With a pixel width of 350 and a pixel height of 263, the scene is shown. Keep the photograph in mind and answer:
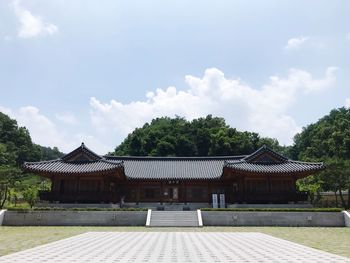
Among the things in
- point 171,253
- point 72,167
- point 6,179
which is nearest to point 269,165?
point 72,167

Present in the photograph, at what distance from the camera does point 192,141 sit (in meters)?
80.4

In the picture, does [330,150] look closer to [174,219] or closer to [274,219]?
[274,219]

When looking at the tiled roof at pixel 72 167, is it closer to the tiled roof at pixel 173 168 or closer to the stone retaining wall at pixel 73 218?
the tiled roof at pixel 173 168

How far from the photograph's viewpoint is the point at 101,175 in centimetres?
3462

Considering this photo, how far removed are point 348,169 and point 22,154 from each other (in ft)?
269

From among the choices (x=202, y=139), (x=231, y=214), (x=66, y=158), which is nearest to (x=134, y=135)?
(x=202, y=139)

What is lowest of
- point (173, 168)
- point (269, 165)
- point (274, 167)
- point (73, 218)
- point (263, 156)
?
point (73, 218)

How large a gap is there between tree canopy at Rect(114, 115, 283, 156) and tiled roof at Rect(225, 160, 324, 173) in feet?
→ 116

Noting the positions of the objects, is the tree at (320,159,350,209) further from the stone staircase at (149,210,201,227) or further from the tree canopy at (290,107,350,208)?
the stone staircase at (149,210,201,227)

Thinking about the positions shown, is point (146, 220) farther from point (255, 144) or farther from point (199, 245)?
point (255, 144)

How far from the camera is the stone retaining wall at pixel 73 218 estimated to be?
Result: 2734 cm

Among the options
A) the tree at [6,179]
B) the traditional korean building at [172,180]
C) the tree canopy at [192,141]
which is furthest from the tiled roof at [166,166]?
the tree canopy at [192,141]

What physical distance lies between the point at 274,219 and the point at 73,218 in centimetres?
1624

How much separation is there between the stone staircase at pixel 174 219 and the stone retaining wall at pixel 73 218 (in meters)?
1.13
